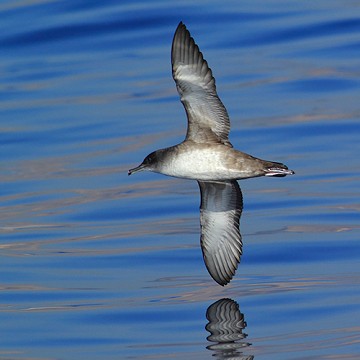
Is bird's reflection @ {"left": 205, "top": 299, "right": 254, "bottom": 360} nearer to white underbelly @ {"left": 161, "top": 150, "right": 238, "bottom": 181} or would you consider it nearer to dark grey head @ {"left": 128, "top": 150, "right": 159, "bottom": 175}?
white underbelly @ {"left": 161, "top": 150, "right": 238, "bottom": 181}

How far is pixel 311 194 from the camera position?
17266mm

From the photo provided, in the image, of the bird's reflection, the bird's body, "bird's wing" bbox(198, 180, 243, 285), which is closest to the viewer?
the bird's body

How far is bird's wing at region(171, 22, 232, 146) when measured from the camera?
474 inches

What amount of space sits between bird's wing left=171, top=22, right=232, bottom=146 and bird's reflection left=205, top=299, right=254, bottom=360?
1.73m

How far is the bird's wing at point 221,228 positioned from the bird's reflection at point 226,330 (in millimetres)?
388

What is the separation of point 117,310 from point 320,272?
6.93ft

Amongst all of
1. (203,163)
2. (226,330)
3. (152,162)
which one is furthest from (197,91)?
(226,330)

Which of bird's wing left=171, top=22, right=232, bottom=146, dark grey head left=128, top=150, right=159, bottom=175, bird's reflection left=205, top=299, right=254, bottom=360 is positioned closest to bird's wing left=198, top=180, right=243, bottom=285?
bird's reflection left=205, top=299, right=254, bottom=360

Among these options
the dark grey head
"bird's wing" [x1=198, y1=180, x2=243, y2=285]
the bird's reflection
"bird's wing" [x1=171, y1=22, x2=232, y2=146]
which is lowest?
the bird's reflection

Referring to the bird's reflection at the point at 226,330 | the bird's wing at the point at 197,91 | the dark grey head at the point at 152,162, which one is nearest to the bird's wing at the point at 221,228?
the bird's reflection at the point at 226,330

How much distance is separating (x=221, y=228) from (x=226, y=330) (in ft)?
3.30

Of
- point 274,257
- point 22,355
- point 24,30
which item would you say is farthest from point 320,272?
point 24,30

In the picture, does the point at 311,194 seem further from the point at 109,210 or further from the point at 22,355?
the point at 22,355

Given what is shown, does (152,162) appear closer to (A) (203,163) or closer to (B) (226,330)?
(A) (203,163)
